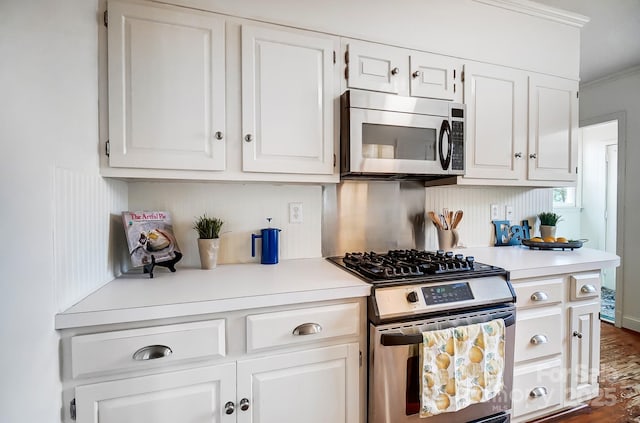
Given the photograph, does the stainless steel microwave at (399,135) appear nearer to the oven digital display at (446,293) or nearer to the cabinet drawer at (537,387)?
the oven digital display at (446,293)

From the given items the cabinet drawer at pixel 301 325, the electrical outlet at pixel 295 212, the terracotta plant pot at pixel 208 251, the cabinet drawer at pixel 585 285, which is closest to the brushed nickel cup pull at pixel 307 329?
the cabinet drawer at pixel 301 325

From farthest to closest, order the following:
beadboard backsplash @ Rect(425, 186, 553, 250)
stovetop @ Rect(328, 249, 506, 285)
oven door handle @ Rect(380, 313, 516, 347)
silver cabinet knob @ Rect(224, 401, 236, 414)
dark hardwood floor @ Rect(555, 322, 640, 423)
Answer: beadboard backsplash @ Rect(425, 186, 553, 250) < dark hardwood floor @ Rect(555, 322, 640, 423) < stovetop @ Rect(328, 249, 506, 285) < oven door handle @ Rect(380, 313, 516, 347) < silver cabinet knob @ Rect(224, 401, 236, 414)

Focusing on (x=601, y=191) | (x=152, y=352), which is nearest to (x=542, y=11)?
(x=152, y=352)

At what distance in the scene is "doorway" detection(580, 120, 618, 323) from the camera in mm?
4105

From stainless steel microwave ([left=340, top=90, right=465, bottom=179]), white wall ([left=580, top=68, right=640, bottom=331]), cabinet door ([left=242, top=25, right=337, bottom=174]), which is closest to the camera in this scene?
cabinet door ([left=242, top=25, right=337, bottom=174])

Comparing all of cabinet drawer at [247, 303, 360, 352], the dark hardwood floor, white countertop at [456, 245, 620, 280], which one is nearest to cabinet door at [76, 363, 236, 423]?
cabinet drawer at [247, 303, 360, 352]

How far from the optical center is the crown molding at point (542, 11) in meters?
1.85

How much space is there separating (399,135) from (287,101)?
0.62 meters

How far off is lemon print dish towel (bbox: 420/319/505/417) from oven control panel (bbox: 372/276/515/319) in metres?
0.10

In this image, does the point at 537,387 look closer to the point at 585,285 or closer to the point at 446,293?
the point at 585,285

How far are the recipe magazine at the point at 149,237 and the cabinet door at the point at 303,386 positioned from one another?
68cm

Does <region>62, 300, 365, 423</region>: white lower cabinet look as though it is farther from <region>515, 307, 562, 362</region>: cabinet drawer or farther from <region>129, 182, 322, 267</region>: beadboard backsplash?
<region>515, 307, 562, 362</region>: cabinet drawer

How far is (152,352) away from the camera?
0.97 meters

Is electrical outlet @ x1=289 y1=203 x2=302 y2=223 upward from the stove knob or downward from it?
upward
